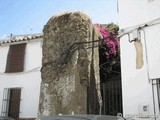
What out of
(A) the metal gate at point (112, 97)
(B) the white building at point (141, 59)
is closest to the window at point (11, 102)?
(A) the metal gate at point (112, 97)

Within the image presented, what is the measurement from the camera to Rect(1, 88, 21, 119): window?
1383 centimetres

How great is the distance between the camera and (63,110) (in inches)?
346

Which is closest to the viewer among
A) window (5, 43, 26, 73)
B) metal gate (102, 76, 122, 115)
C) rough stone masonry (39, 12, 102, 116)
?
rough stone masonry (39, 12, 102, 116)

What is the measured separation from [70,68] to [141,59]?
2678mm

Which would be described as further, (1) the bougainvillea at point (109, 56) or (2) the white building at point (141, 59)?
(1) the bougainvillea at point (109, 56)

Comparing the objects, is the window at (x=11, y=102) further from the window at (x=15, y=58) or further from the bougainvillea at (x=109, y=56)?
the bougainvillea at (x=109, y=56)

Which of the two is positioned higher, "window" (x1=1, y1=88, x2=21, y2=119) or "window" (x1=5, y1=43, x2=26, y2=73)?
"window" (x1=5, y1=43, x2=26, y2=73)

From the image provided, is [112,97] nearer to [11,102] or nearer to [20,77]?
[20,77]

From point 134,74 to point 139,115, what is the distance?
4.06ft

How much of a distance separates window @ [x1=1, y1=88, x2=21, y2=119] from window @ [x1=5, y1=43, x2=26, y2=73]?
1.18m

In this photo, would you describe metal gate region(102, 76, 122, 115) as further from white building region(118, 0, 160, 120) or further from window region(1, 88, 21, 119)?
window region(1, 88, 21, 119)

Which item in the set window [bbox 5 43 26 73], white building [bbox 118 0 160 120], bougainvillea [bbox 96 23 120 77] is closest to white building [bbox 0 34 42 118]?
window [bbox 5 43 26 73]

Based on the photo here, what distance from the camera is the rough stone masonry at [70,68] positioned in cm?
888

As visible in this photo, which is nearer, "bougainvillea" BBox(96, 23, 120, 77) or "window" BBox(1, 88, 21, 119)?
"bougainvillea" BBox(96, 23, 120, 77)
